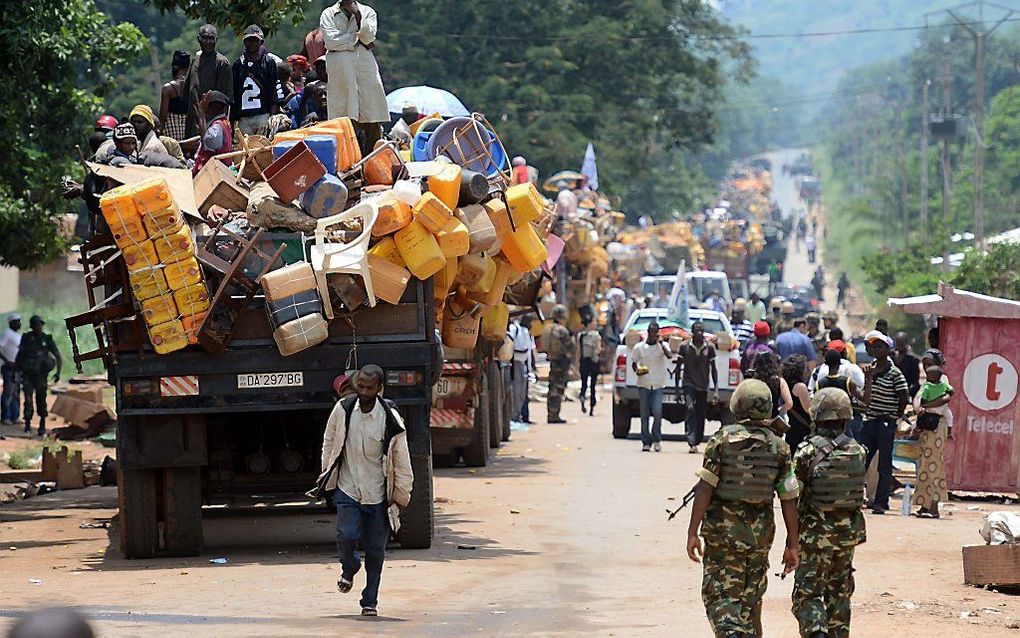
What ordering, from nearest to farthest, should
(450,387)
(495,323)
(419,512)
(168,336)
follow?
(168,336)
(419,512)
(495,323)
(450,387)

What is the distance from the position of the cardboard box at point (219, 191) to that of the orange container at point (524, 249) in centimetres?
232

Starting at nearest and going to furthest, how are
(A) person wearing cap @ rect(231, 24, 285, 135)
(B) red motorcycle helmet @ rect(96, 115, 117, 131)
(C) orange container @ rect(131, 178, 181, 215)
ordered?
(C) orange container @ rect(131, 178, 181, 215), (B) red motorcycle helmet @ rect(96, 115, 117, 131), (A) person wearing cap @ rect(231, 24, 285, 135)

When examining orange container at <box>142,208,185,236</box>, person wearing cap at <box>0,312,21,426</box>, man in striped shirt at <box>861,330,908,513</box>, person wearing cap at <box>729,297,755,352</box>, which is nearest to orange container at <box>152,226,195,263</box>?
orange container at <box>142,208,185,236</box>

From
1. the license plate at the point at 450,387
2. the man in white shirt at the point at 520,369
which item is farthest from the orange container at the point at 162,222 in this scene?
the man in white shirt at the point at 520,369

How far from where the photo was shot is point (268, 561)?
42.8 ft

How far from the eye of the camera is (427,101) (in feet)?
65.2

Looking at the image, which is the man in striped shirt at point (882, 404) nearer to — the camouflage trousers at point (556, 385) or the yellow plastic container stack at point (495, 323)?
the yellow plastic container stack at point (495, 323)

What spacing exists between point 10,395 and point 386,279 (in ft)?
51.6

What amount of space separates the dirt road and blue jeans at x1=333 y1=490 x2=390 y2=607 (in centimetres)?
23

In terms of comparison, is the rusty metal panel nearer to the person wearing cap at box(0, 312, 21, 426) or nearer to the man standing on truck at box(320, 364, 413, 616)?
the man standing on truck at box(320, 364, 413, 616)

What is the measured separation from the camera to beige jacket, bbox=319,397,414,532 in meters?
10.5

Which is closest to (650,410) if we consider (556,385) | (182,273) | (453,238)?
(556,385)

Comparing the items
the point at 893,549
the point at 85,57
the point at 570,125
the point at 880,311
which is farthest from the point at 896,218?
the point at 893,549

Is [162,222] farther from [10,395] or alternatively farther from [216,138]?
[10,395]
